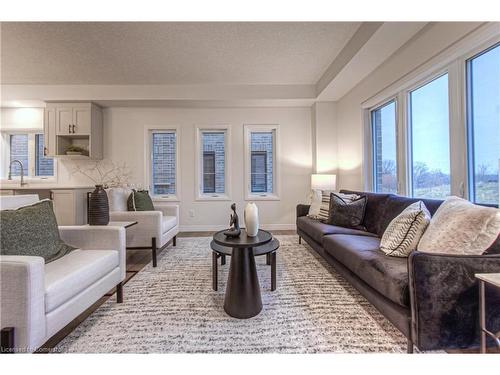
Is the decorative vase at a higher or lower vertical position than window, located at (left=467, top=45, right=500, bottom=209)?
lower

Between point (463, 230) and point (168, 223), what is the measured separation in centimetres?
289

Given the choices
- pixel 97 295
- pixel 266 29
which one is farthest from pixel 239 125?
pixel 97 295

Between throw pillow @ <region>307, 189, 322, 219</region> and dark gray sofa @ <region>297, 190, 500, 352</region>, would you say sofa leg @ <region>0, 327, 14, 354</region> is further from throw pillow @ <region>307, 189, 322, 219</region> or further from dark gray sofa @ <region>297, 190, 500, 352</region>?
throw pillow @ <region>307, 189, 322, 219</region>

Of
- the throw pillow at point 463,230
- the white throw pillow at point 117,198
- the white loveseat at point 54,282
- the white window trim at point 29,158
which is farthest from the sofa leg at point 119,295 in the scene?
the white window trim at point 29,158

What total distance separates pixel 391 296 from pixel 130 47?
3.61 m

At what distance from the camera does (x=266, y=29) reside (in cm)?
243

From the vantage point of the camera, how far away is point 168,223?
2.99 m

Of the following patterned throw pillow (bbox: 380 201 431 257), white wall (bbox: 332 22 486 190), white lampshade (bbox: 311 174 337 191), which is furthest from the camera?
white lampshade (bbox: 311 174 337 191)

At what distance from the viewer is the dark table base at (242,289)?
62.7 inches

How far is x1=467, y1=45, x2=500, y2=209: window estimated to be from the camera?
5.56ft

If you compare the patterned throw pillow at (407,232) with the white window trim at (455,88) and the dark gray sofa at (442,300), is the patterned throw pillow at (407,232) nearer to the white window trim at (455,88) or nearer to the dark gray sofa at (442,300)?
the dark gray sofa at (442,300)

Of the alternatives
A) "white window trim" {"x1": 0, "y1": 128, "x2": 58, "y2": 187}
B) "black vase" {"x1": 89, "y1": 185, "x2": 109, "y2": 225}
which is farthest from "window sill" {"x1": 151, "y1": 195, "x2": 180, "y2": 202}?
"black vase" {"x1": 89, "y1": 185, "x2": 109, "y2": 225}

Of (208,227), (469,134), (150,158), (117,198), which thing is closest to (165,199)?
(150,158)

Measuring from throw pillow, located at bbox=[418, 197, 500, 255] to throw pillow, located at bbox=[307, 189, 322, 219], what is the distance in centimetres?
160
